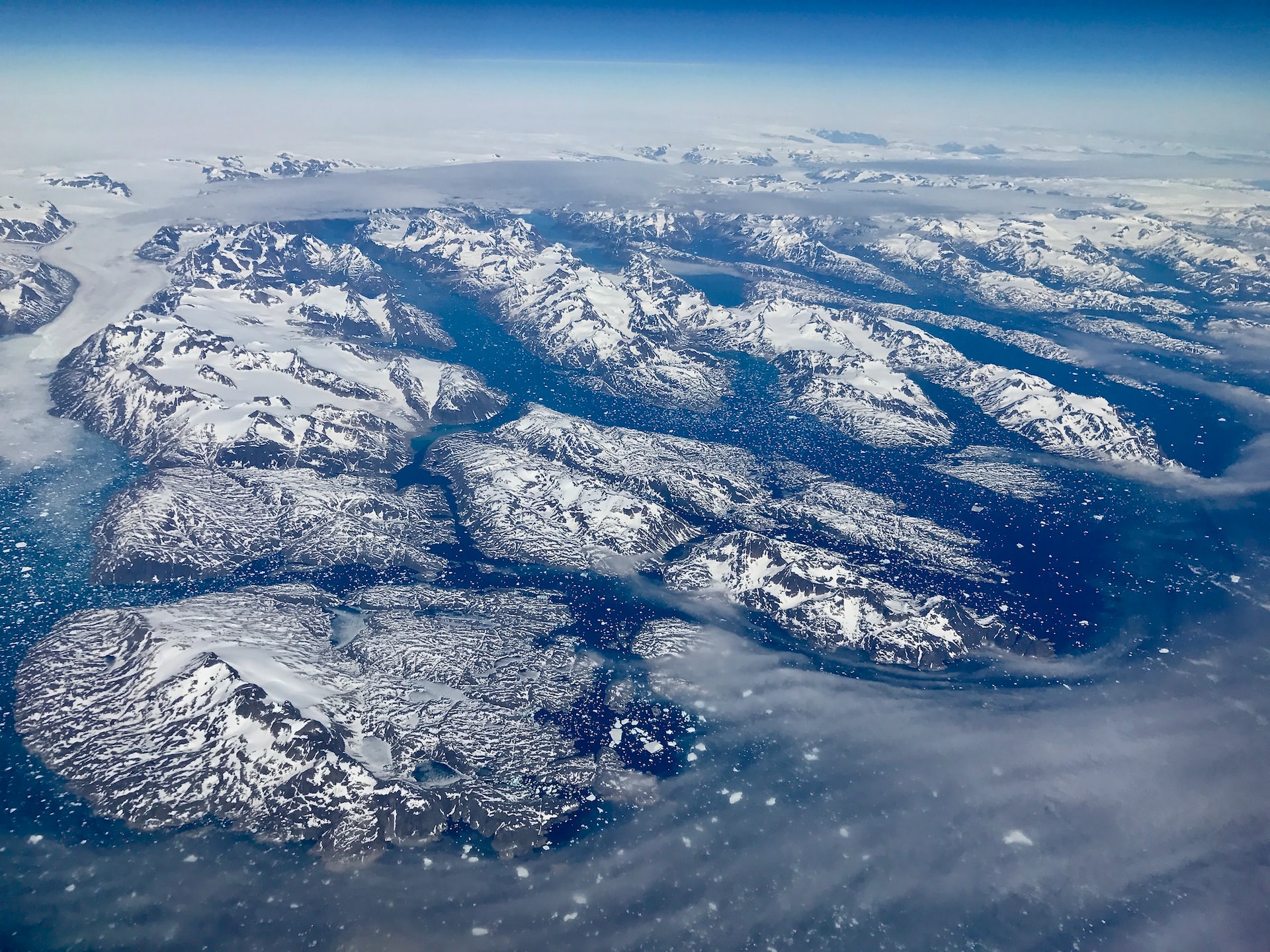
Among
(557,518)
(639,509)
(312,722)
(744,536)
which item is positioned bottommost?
(557,518)

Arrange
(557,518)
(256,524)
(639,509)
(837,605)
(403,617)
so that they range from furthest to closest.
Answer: (557,518) → (639,509) → (256,524) → (837,605) → (403,617)

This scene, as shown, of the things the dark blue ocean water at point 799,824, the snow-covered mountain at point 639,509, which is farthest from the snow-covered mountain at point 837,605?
the snow-covered mountain at point 639,509

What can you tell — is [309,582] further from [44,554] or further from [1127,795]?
[1127,795]

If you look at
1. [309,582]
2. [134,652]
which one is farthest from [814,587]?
[134,652]

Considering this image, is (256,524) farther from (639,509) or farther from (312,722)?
(639,509)

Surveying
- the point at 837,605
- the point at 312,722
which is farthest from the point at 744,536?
the point at 312,722
